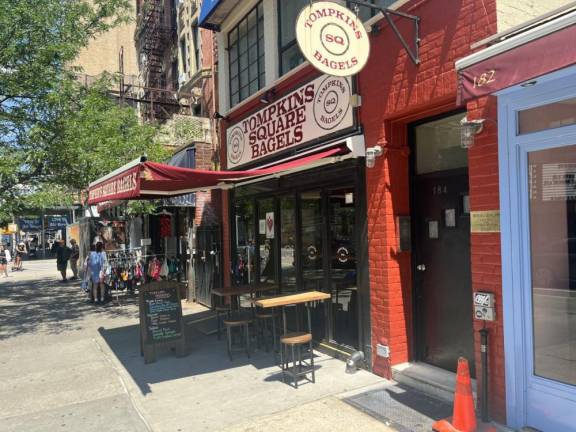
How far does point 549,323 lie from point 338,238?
3.03m

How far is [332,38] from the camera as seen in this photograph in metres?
4.57

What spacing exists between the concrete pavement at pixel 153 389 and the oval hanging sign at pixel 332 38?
338cm

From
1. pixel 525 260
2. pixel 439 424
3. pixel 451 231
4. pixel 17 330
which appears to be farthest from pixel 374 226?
pixel 17 330

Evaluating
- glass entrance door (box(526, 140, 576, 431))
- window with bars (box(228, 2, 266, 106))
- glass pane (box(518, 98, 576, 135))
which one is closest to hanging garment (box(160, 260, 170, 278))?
window with bars (box(228, 2, 266, 106))

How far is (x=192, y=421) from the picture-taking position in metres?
4.49

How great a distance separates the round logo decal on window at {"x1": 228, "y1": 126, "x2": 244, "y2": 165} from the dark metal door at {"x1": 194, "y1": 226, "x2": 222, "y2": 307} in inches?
73.3

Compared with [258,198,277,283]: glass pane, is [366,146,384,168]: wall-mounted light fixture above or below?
above

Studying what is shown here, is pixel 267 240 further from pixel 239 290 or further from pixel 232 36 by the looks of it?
pixel 232 36

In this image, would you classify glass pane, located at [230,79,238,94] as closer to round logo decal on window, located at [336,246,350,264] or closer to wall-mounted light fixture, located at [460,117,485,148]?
round logo decal on window, located at [336,246,350,264]

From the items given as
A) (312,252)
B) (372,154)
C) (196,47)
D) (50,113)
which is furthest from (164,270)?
(372,154)

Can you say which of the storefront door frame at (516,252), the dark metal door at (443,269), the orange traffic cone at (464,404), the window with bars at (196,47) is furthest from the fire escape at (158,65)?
the orange traffic cone at (464,404)

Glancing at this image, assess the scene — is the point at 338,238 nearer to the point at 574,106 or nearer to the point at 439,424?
the point at 439,424

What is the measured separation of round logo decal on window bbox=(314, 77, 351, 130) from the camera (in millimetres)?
5918

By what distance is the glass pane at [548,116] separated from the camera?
354 centimetres
